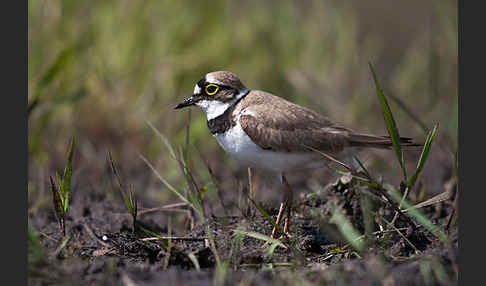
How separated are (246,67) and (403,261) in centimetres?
387

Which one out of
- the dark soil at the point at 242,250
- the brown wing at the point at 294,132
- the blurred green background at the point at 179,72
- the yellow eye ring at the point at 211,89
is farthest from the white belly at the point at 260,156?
the blurred green background at the point at 179,72

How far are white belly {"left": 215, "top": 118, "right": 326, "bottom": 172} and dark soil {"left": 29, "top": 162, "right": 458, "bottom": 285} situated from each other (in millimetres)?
215

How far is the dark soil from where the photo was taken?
2.40m

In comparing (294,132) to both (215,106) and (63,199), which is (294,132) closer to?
(215,106)

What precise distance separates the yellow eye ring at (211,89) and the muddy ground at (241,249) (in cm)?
81

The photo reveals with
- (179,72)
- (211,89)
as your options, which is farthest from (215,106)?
(179,72)

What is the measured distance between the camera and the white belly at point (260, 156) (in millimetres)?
3436

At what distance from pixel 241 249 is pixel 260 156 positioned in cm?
69

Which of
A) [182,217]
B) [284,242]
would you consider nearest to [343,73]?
[182,217]

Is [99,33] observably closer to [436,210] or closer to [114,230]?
[114,230]

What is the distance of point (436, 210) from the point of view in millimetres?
3537

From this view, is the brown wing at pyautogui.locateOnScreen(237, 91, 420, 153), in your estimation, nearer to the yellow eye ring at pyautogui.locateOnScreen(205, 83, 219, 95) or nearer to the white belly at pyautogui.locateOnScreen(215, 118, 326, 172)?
the white belly at pyautogui.locateOnScreen(215, 118, 326, 172)

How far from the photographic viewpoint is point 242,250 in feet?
9.75

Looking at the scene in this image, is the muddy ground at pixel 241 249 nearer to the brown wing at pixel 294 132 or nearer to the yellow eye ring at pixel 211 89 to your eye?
the brown wing at pixel 294 132
